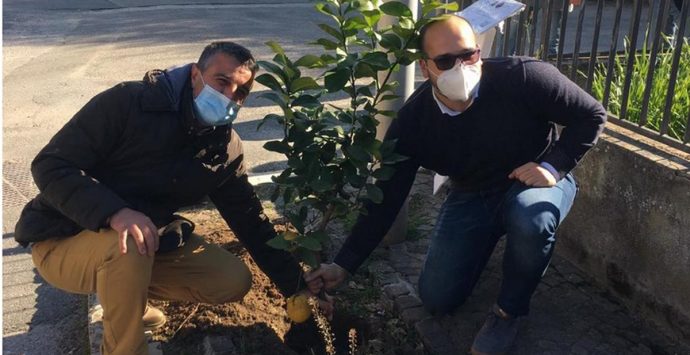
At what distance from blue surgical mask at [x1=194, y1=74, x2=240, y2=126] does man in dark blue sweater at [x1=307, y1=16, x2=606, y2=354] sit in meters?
0.71

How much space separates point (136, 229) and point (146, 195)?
27cm

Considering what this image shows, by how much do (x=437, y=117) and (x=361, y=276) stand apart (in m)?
1.04

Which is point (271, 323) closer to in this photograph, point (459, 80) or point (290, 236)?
point (290, 236)

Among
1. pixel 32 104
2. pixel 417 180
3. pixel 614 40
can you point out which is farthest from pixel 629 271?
pixel 32 104

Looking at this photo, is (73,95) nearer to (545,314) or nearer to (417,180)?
(417,180)

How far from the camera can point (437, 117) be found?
3039 millimetres

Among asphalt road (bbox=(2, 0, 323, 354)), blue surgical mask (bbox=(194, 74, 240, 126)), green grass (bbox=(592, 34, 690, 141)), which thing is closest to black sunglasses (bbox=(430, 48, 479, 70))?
blue surgical mask (bbox=(194, 74, 240, 126))

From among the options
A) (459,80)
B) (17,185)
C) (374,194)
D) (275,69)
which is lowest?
(17,185)

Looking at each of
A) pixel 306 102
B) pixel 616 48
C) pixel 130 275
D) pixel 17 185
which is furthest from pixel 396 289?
pixel 17 185

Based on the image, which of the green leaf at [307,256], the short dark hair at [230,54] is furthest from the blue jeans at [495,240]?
the short dark hair at [230,54]

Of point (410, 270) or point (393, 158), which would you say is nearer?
point (393, 158)

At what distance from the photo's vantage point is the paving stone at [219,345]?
3.06 meters

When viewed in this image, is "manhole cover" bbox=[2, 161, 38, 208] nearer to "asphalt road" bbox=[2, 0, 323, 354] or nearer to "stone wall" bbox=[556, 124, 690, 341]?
"asphalt road" bbox=[2, 0, 323, 354]

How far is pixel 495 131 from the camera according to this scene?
300 centimetres
